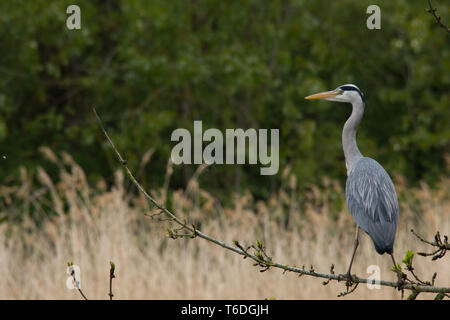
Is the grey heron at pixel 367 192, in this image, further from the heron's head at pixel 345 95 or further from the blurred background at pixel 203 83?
the blurred background at pixel 203 83

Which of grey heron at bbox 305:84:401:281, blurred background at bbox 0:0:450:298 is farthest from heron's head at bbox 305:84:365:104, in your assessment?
blurred background at bbox 0:0:450:298

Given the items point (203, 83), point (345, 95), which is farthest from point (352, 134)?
point (203, 83)

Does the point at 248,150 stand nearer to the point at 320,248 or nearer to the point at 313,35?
the point at 313,35

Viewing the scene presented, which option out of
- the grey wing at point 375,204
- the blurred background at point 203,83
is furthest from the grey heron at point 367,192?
the blurred background at point 203,83

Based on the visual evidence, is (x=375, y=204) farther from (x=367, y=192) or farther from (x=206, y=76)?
(x=206, y=76)

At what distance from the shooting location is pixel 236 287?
6.02 m

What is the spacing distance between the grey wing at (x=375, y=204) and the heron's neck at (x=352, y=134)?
57mm

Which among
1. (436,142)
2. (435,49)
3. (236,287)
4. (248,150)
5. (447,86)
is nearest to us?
(236,287)

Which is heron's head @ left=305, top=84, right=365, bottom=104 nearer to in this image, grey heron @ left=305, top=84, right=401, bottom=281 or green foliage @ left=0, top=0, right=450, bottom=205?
grey heron @ left=305, top=84, right=401, bottom=281

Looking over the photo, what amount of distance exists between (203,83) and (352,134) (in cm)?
1090

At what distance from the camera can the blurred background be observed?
1109cm
